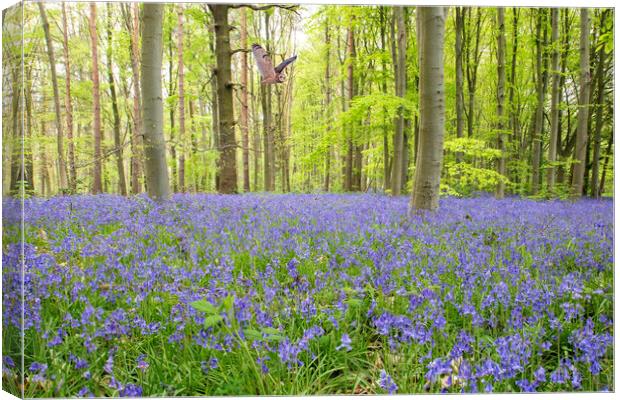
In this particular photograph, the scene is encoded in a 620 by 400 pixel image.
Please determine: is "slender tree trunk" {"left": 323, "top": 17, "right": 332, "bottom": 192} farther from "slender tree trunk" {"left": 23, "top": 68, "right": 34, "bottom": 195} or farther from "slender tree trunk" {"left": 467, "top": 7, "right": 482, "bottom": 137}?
"slender tree trunk" {"left": 23, "top": 68, "right": 34, "bottom": 195}

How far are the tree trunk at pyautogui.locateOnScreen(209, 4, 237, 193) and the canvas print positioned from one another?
0.05 ft

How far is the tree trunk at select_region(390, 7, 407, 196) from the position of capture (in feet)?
9.49

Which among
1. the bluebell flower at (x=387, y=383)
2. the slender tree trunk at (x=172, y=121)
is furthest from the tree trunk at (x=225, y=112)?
the bluebell flower at (x=387, y=383)

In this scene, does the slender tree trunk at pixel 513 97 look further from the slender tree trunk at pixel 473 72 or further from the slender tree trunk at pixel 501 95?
the slender tree trunk at pixel 473 72

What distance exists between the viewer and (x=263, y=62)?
9.18ft

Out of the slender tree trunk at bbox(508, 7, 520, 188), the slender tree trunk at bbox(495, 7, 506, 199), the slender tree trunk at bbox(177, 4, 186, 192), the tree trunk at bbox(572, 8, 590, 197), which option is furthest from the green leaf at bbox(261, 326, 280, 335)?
the tree trunk at bbox(572, 8, 590, 197)

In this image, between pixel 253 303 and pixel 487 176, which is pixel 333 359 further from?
pixel 487 176

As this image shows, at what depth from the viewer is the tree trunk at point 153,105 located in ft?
9.29

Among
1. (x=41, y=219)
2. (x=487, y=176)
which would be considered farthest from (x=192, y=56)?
(x=487, y=176)

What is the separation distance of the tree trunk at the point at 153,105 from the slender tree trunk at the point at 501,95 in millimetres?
2203

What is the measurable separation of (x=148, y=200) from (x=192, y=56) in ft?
3.40

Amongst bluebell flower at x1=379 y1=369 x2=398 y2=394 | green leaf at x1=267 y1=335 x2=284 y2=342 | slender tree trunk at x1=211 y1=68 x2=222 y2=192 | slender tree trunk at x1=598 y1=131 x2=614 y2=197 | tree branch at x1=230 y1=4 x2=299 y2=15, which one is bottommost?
bluebell flower at x1=379 y1=369 x2=398 y2=394

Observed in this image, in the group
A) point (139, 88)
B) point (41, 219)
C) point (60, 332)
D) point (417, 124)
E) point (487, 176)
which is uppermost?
point (139, 88)

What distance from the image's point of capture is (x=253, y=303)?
7.18 feet
